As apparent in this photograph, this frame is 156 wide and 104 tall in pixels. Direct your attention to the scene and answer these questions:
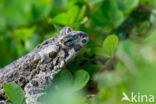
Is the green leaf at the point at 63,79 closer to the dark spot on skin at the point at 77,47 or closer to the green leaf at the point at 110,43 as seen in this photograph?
the dark spot on skin at the point at 77,47

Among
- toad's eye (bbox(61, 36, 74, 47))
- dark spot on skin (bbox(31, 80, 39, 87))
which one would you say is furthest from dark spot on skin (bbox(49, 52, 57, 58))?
dark spot on skin (bbox(31, 80, 39, 87))

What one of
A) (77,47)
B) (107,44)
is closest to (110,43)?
(107,44)

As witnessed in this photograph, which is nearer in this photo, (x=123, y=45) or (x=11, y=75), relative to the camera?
(x=11, y=75)

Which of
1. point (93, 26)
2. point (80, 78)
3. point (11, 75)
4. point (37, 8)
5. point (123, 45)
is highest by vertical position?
point (37, 8)

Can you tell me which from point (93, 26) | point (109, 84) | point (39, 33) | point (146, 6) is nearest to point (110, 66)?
point (109, 84)

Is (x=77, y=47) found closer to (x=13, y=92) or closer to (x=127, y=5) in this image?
(x=13, y=92)

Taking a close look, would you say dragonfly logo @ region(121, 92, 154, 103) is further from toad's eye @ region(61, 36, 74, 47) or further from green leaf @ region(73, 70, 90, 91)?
toad's eye @ region(61, 36, 74, 47)

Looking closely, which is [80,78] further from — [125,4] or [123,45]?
[125,4]
